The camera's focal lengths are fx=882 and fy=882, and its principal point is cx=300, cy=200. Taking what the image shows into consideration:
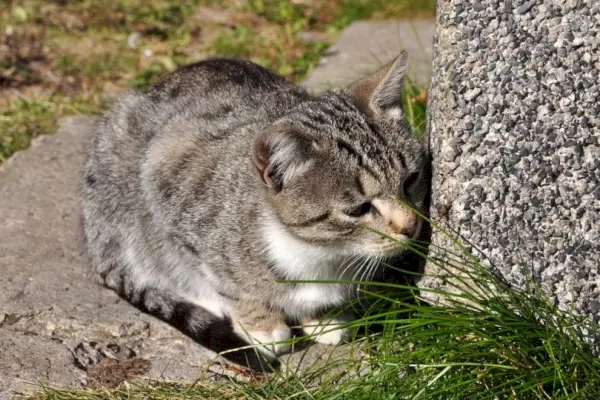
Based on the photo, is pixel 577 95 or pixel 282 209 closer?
pixel 577 95

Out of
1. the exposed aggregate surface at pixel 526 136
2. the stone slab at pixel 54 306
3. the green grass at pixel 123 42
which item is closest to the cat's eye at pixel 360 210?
the exposed aggregate surface at pixel 526 136

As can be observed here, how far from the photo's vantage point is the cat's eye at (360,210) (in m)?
3.34

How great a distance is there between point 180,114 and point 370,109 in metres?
1.13

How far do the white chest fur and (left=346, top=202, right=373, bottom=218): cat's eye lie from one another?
166 millimetres

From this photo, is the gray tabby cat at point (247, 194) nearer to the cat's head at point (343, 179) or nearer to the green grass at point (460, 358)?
the cat's head at point (343, 179)

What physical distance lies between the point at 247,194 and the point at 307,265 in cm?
41

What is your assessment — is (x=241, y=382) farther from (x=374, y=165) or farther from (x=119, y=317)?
(x=374, y=165)

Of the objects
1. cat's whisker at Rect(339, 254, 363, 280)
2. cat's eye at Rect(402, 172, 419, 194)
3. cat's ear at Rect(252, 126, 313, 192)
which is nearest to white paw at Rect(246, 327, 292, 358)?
cat's whisker at Rect(339, 254, 363, 280)

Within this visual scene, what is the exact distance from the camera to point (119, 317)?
398 centimetres

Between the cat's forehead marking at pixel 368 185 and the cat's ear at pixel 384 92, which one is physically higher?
the cat's ear at pixel 384 92

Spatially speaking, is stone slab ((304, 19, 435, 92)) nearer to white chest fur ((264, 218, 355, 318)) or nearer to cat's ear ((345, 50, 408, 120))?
cat's ear ((345, 50, 408, 120))

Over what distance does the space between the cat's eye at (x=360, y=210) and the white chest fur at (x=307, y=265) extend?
166 millimetres

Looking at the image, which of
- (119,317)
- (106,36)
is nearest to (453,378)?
(119,317)

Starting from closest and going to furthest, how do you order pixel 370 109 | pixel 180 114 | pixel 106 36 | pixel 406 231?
pixel 406 231 < pixel 370 109 < pixel 180 114 < pixel 106 36
